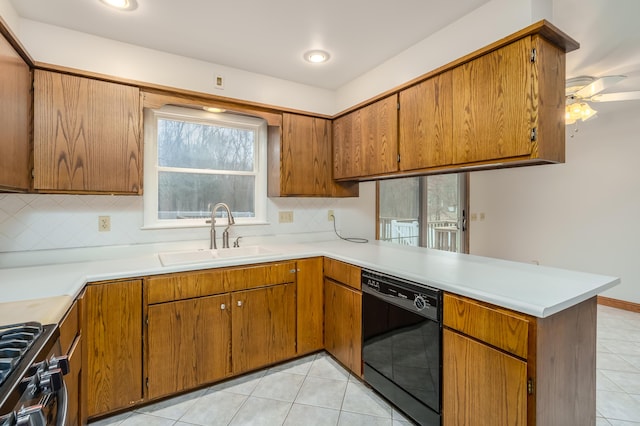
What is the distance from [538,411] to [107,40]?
124 inches

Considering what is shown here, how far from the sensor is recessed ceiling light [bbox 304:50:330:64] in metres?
2.26

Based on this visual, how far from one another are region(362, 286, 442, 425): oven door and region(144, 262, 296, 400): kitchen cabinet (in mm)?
630

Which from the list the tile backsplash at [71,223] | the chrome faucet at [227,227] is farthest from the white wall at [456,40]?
the tile backsplash at [71,223]

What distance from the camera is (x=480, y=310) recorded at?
1288 mm

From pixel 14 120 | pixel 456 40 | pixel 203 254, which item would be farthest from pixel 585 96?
pixel 14 120

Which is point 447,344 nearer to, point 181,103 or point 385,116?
point 385,116

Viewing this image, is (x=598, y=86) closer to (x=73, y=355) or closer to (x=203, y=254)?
(x=203, y=254)

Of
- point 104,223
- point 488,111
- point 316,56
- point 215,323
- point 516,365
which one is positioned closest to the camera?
point 516,365

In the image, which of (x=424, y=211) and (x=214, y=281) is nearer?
(x=214, y=281)

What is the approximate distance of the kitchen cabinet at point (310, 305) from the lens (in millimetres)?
2279

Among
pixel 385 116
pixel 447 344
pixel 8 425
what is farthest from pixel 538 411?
pixel 385 116

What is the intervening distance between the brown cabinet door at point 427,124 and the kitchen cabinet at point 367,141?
85 mm

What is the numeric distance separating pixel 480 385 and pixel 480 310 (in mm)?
332

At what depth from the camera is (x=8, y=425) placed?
0.62m
